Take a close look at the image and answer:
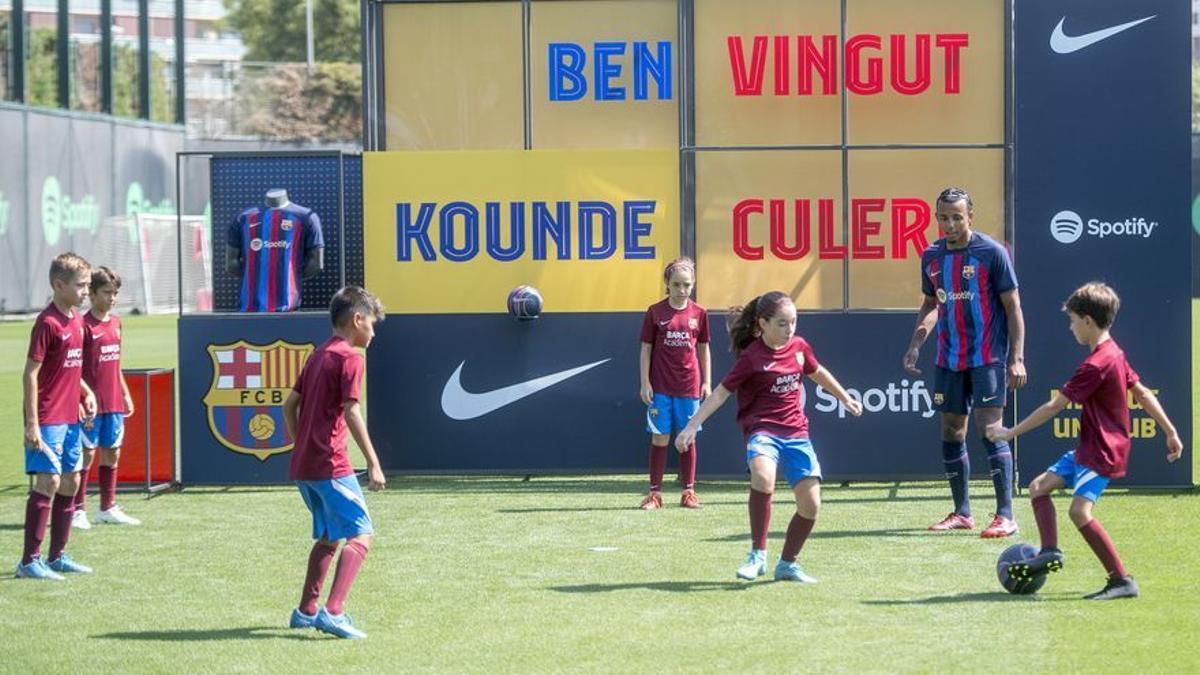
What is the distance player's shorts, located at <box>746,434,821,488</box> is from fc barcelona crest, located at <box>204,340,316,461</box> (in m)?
5.64

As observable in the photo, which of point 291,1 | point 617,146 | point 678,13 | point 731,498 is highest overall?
point 291,1

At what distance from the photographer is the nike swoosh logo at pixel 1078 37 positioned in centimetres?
1357

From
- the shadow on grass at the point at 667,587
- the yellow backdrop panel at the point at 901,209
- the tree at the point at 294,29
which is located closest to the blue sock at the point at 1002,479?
the shadow on grass at the point at 667,587

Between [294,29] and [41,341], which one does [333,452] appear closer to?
[41,341]

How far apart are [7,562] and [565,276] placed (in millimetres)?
5278

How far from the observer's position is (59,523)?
10258 millimetres

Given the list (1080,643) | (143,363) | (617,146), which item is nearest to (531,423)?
(617,146)

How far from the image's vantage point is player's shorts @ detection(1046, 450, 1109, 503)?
882 cm

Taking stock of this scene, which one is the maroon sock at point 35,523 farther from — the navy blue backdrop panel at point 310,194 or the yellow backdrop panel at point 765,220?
the yellow backdrop panel at point 765,220

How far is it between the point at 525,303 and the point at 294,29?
77.6m

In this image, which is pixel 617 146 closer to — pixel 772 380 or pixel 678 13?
pixel 678 13

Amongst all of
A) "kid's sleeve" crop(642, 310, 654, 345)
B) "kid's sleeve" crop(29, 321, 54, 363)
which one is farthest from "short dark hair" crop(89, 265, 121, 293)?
"kid's sleeve" crop(642, 310, 654, 345)

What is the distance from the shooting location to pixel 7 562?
35.1ft

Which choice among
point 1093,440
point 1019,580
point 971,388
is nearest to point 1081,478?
point 1093,440
